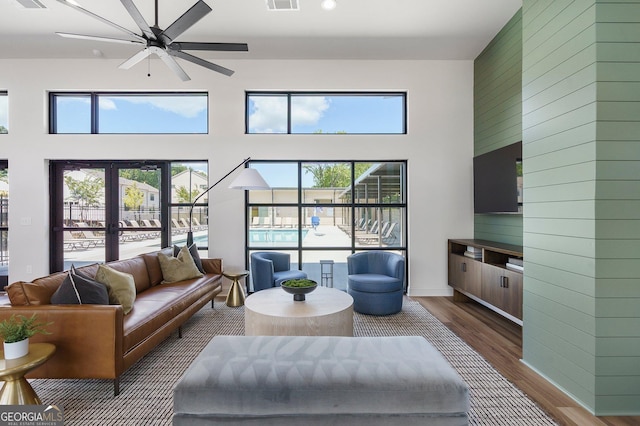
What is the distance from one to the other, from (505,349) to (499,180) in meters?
2.13

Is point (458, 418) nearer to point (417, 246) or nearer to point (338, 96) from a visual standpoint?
point (417, 246)

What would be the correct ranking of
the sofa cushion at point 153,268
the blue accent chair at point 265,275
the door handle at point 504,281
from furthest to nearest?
the blue accent chair at point 265,275
the sofa cushion at point 153,268
the door handle at point 504,281

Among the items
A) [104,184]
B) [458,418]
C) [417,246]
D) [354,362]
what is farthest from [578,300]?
[104,184]

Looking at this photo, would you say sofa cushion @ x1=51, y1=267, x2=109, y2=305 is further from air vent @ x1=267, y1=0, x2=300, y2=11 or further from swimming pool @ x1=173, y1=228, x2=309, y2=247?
air vent @ x1=267, y1=0, x2=300, y2=11

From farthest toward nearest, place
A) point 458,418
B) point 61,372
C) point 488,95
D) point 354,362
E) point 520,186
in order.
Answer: point 488,95
point 520,186
point 61,372
point 354,362
point 458,418

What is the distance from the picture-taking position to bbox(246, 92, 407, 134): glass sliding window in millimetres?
4832

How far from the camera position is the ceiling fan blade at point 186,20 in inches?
89.5

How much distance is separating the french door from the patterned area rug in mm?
2489

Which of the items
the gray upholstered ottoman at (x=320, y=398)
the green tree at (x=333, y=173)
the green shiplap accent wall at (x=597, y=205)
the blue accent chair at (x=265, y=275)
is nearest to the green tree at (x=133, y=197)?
the blue accent chair at (x=265, y=275)

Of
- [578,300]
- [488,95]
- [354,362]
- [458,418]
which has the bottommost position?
[458,418]

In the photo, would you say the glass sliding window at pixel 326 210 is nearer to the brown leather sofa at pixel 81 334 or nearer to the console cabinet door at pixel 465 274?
the console cabinet door at pixel 465 274

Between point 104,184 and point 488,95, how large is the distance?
6345 mm

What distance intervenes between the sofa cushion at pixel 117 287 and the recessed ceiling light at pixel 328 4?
12.0 feet

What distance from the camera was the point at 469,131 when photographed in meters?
4.77
